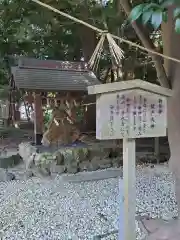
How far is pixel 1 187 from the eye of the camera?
484 cm

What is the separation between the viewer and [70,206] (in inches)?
150

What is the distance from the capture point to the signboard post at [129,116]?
6.19 ft

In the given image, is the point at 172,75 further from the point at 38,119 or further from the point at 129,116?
the point at 38,119

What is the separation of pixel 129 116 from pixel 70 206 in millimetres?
2231

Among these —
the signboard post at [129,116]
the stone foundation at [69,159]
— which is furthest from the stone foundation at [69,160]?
the signboard post at [129,116]

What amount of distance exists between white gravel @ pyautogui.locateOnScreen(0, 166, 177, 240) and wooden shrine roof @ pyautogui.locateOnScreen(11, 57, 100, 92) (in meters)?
1.70

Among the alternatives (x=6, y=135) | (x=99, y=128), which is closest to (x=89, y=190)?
(x=99, y=128)

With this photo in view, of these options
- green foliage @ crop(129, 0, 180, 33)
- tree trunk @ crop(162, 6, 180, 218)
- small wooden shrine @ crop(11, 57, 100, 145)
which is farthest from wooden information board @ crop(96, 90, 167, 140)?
small wooden shrine @ crop(11, 57, 100, 145)

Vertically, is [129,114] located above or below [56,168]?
above

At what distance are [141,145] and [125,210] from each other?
16.6 feet

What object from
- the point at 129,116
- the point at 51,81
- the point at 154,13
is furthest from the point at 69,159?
the point at 154,13

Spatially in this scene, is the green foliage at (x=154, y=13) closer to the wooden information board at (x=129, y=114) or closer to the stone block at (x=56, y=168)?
the wooden information board at (x=129, y=114)

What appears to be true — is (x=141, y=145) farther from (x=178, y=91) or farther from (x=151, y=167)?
(x=178, y=91)

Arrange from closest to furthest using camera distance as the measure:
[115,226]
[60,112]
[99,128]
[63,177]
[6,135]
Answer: [99,128], [115,226], [63,177], [60,112], [6,135]
